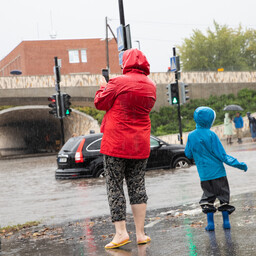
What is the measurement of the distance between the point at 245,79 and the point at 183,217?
4176cm

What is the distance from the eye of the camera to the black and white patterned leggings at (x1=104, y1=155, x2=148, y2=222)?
4.89 metres

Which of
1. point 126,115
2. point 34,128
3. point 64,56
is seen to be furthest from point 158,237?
point 64,56

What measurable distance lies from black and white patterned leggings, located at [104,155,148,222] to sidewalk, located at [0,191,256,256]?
0.39 m

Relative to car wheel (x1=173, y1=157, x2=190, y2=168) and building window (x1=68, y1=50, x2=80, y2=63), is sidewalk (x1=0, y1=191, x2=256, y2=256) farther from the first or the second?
building window (x1=68, y1=50, x2=80, y2=63)

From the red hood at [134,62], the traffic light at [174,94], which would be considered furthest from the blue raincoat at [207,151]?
the traffic light at [174,94]

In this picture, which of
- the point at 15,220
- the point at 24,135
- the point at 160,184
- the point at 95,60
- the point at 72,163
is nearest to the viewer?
the point at 15,220

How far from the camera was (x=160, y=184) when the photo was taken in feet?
39.6

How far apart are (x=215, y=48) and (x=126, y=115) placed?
65679 mm

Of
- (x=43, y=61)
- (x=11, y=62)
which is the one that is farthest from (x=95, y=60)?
(x=11, y=62)

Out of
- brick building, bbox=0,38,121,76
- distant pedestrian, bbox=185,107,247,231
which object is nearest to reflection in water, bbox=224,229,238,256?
distant pedestrian, bbox=185,107,247,231

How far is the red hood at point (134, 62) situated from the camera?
16.7 feet

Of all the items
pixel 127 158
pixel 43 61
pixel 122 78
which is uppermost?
pixel 43 61

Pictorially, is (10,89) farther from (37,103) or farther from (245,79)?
(245,79)

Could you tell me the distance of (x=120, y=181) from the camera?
4980mm
